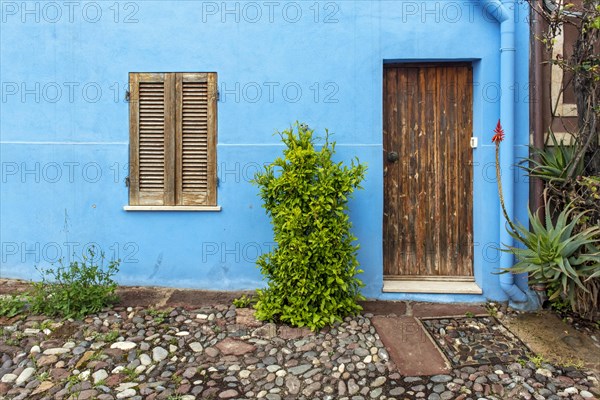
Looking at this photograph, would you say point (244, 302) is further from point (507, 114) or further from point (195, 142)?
point (507, 114)

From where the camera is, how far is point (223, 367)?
3.33 meters

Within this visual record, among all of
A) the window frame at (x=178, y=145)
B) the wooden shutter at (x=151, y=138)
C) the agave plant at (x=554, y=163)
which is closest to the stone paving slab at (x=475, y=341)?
the agave plant at (x=554, y=163)

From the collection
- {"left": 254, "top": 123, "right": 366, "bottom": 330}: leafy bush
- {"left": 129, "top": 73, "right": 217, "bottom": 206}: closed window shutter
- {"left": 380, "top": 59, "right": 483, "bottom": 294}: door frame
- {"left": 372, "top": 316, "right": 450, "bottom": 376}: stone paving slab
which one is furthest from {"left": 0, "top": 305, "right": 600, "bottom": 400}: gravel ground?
{"left": 129, "top": 73, "right": 217, "bottom": 206}: closed window shutter

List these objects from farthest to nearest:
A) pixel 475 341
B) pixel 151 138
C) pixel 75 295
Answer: pixel 151 138 → pixel 75 295 → pixel 475 341

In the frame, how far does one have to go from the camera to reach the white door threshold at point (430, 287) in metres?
4.54

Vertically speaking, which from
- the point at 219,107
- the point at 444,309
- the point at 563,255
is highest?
the point at 219,107

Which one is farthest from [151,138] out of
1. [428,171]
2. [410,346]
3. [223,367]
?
[410,346]

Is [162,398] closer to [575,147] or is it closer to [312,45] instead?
[312,45]

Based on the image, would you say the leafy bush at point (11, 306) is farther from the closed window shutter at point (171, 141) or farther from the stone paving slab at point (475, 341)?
the stone paving slab at point (475, 341)

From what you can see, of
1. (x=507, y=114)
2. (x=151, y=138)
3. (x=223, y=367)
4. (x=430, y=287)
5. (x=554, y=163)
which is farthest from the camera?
(x=151, y=138)

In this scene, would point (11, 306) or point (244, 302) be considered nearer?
point (11, 306)

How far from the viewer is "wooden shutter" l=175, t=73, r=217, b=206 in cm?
466

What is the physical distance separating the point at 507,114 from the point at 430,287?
6.23ft

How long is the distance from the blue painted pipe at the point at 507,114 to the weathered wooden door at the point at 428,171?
1.30 feet
